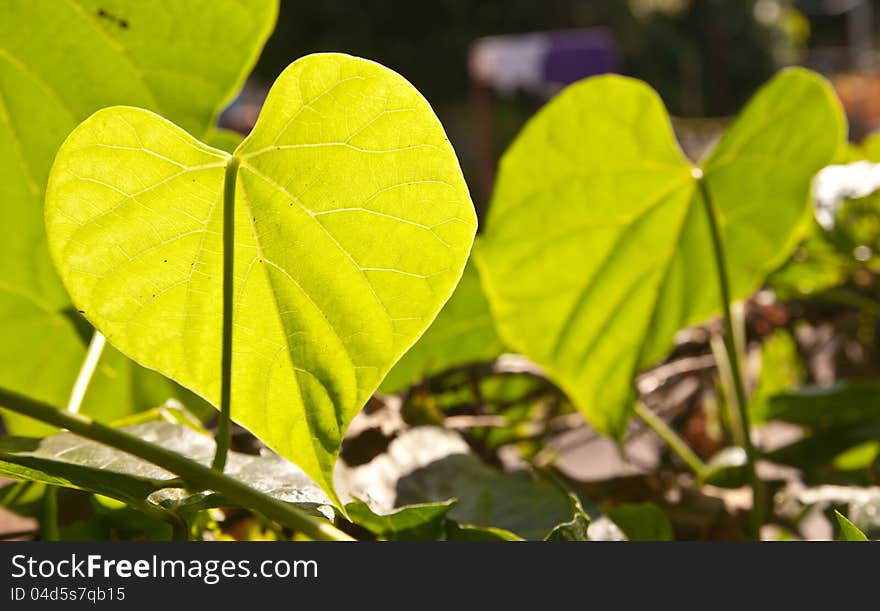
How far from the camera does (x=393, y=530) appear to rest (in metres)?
0.32

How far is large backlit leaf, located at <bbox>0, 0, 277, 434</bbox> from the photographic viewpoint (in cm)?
37

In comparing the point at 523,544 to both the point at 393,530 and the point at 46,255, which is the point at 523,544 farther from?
the point at 46,255

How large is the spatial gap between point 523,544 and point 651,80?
14.5m

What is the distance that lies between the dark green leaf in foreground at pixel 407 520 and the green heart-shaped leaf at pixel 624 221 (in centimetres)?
19

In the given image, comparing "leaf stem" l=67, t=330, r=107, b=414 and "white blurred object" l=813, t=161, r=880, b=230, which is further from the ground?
"white blurred object" l=813, t=161, r=880, b=230

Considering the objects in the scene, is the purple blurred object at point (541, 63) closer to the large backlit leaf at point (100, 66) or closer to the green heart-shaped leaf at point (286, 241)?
the large backlit leaf at point (100, 66)

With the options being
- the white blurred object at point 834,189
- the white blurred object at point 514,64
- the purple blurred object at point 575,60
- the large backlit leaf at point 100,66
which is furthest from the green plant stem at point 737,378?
the white blurred object at point 514,64

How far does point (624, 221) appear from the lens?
538 millimetres

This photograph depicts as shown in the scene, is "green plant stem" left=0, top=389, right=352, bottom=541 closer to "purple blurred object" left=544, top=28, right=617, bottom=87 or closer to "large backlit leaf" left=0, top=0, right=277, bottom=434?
"large backlit leaf" left=0, top=0, right=277, bottom=434

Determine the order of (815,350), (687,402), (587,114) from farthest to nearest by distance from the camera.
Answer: (815,350), (687,402), (587,114)

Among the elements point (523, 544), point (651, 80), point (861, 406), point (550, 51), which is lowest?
point (523, 544)

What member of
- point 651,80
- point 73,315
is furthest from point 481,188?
point 651,80

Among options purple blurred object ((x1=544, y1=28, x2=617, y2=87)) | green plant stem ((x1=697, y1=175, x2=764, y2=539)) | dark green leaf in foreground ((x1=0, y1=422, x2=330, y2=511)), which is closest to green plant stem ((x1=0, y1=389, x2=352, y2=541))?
dark green leaf in foreground ((x1=0, y1=422, x2=330, y2=511))

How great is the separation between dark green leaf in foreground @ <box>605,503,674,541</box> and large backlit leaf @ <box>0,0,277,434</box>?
25cm
